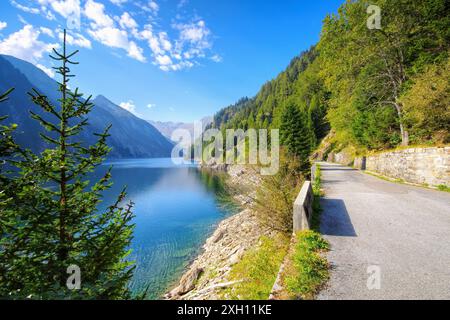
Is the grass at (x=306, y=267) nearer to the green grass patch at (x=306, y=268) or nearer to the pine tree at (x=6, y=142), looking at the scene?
the green grass patch at (x=306, y=268)

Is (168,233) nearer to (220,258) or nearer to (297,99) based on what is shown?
(220,258)

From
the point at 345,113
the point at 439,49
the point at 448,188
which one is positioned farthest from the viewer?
the point at 345,113

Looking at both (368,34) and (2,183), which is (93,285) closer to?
(2,183)

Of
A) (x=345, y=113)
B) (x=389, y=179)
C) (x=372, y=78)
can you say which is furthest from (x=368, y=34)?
(x=389, y=179)

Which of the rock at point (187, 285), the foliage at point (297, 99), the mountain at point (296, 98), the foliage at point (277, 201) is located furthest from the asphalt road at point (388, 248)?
the foliage at point (297, 99)

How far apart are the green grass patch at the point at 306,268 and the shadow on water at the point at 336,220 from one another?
73cm

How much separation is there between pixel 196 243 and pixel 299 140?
16443mm

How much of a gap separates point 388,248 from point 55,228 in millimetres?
6671

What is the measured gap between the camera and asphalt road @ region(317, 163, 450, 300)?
3.25 m

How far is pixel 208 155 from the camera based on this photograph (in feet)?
297

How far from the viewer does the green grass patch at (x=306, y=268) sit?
3.31m

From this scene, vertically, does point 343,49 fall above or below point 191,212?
above

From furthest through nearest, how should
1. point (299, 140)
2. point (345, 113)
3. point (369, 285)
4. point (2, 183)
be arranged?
point (299, 140) → point (345, 113) → point (369, 285) → point (2, 183)

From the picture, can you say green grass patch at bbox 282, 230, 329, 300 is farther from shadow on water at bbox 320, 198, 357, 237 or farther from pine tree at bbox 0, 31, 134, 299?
pine tree at bbox 0, 31, 134, 299
